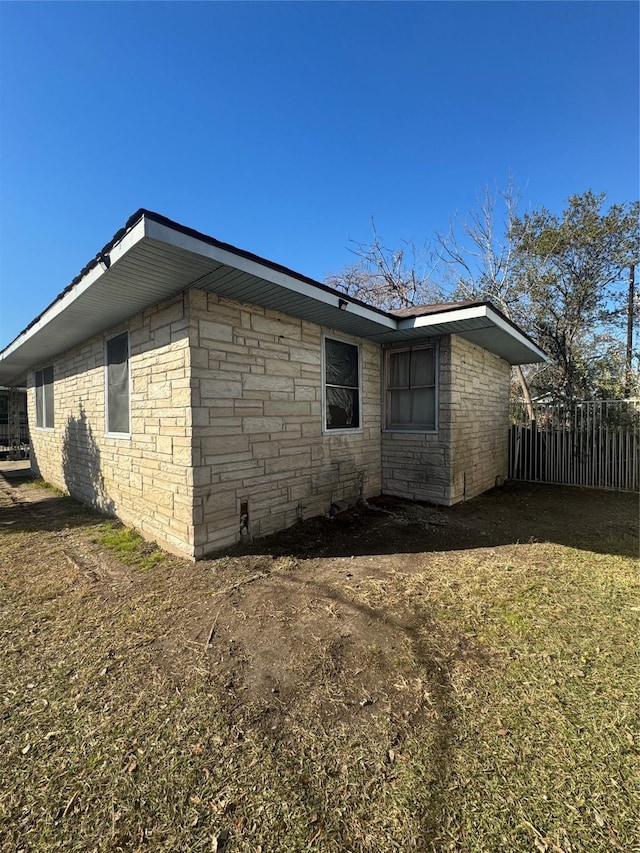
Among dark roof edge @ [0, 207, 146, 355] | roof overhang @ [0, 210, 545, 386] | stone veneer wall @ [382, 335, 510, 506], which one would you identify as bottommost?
stone veneer wall @ [382, 335, 510, 506]

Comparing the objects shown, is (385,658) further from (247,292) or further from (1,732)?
(247,292)

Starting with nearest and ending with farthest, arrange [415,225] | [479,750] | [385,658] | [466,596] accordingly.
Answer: [479,750] → [385,658] → [466,596] → [415,225]

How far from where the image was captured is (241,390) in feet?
13.8

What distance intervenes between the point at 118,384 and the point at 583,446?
9.81 m

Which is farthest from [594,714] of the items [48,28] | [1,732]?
[48,28]

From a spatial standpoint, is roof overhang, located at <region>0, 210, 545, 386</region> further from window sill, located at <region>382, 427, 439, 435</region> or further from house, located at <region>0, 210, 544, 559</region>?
window sill, located at <region>382, 427, 439, 435</region>

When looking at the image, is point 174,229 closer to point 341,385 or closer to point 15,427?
point 341,385

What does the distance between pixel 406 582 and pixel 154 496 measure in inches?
125

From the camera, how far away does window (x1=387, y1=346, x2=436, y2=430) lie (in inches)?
249

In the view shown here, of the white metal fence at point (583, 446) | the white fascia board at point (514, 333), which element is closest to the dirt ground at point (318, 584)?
the white metal fence at point (583, 446)

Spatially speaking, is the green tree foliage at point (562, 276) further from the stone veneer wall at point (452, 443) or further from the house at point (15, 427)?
the house at point (15, 427)

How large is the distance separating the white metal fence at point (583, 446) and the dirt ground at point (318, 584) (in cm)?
181

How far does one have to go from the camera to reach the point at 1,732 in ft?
5.80

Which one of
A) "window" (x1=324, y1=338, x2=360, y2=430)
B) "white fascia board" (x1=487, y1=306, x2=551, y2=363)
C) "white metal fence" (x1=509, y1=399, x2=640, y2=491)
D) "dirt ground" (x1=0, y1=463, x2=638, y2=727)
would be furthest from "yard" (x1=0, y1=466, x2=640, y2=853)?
"white metal fence" (x1=509, y1=399, x2=640, y2=491)
